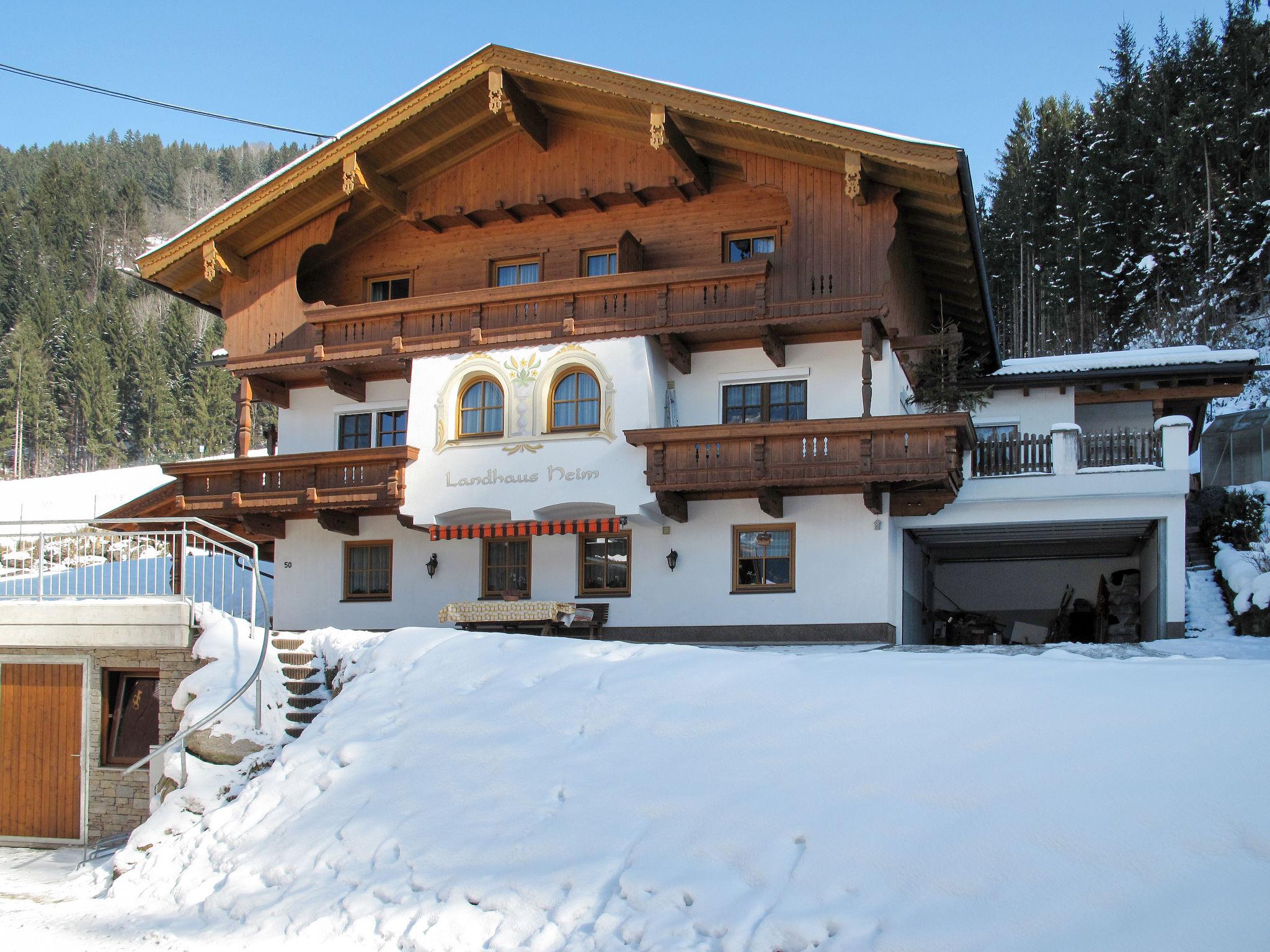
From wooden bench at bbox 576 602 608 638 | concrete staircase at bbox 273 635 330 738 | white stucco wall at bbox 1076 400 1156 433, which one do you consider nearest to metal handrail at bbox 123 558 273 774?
concrete staircase at bbox 273 635 330 738

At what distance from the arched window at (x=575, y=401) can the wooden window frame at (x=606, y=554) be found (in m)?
2.08

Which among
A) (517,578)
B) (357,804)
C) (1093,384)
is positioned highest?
(1093,384)

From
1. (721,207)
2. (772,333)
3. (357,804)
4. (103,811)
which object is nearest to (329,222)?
(721,207)

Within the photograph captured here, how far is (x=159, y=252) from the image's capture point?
82.1 ft

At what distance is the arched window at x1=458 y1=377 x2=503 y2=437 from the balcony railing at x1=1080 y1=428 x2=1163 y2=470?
35.6ft

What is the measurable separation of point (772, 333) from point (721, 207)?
3082 millimetres

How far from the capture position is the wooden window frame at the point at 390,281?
25.2 meters

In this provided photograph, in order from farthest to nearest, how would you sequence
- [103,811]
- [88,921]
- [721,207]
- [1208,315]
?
1. [1208,315]
2. [721,207]
3. [103,811]
4. [88,921]

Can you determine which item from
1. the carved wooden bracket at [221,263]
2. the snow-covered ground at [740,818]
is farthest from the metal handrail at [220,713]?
the carved wooden bracket at [221,263]

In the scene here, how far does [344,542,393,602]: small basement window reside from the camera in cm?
2450

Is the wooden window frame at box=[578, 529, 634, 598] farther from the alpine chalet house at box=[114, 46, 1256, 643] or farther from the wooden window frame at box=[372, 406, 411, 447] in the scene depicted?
the wooden window frame at box=[372, 406, 411, 447]

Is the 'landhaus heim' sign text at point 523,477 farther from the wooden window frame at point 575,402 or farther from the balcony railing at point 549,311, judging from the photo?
the balcony railing at point 549,311

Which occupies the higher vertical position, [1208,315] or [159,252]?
[1208,315]

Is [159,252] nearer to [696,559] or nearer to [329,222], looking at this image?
[329,222]
